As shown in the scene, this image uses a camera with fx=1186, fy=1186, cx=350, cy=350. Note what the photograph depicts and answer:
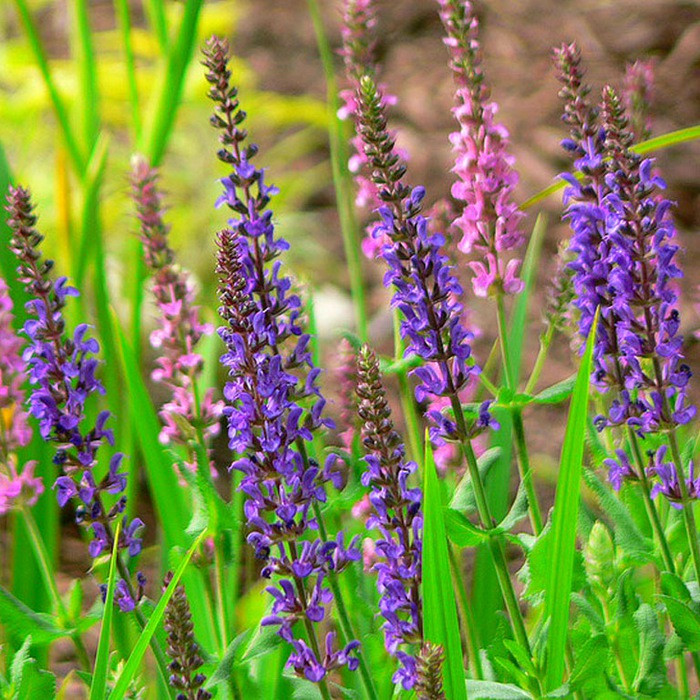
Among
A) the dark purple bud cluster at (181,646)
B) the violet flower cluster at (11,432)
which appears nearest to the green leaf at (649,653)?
the dark purple bud cluster at (181,646)

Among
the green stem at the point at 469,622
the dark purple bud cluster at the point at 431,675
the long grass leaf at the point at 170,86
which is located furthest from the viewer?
the long grass leaf at the point at 170,86

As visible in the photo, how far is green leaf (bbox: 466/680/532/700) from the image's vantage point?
1686mm

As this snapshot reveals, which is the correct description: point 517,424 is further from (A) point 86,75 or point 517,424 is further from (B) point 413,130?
(B) point 413,130

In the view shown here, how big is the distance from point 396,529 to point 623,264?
0.49 m

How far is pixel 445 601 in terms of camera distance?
1606 millimetres

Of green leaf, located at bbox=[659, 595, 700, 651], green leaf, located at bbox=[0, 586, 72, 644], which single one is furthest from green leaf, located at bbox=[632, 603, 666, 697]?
green leaf, located at bbox=[0, 586, 72, 644]

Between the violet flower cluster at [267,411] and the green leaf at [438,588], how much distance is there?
0.39 feet

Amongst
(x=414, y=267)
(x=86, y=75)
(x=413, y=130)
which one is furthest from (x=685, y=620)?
(x=413, y=130)

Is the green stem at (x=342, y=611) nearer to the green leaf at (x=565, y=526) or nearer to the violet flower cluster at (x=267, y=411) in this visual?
the violet flower cluster at (x=267, y=411)

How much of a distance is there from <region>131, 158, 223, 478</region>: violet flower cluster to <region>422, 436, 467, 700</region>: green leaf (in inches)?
26.0

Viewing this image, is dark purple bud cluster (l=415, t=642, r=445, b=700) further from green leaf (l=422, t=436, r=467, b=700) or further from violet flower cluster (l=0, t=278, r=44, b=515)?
violet flower cluster (l=0, t=278, r=44, b=515)

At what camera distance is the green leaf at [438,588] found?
156 cm

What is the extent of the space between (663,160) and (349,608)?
3.57m

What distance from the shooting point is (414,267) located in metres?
1.62
